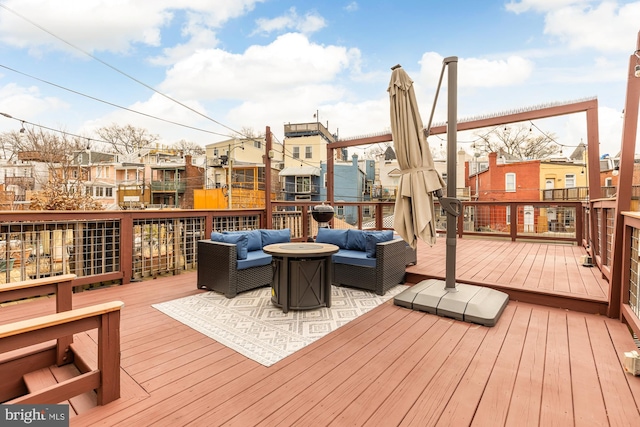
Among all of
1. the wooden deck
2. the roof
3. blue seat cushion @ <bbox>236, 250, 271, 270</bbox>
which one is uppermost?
the roof

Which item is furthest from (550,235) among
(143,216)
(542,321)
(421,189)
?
(143,216)

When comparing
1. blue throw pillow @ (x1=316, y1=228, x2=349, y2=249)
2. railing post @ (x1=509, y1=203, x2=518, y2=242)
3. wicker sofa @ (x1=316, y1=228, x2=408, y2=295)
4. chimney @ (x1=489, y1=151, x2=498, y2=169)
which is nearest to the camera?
wicker sofa @ (x1=316, y1=228, x2=408, y2=295)

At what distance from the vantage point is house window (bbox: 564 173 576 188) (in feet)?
55.7

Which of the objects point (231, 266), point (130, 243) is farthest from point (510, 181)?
point (130, 243)

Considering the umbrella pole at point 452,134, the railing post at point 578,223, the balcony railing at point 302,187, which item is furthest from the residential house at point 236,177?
the umbrella pole at point 452,134

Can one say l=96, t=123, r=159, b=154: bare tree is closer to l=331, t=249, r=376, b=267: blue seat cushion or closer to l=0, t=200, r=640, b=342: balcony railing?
l=0, t=200, r=640, b=342: balcony railing

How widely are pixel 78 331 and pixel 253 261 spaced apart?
2.32m

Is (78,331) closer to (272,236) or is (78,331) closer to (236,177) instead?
(272,236)

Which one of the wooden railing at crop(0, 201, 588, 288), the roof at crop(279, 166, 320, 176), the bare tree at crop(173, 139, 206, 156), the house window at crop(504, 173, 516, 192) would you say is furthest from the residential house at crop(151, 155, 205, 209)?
the house window at crop(504, 173, 516, 192)

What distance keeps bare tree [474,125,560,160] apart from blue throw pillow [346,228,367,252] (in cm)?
2027

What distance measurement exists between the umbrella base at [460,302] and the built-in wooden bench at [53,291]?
300cm

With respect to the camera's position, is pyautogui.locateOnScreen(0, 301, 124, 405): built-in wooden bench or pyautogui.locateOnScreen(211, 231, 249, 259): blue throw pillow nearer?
pyautogui.locateOnScreen(0, 301, 124, 405): built-in wooden bench

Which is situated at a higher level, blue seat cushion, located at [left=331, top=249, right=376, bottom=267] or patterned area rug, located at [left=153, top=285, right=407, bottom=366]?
blue seat cushion, located at [left=331, top=249, right=376, bottom=267]

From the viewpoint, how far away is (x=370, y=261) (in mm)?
3857
